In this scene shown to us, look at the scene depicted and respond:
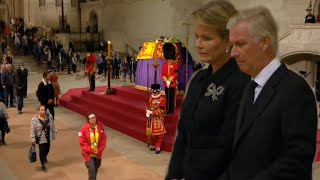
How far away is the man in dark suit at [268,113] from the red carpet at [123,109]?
780cm

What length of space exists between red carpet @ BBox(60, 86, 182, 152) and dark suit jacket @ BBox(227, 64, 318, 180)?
309 inches

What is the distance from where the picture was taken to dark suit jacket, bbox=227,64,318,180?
6.25ft

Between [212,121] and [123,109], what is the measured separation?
33.9ft

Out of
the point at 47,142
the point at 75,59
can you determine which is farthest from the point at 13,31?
the point at 47,142

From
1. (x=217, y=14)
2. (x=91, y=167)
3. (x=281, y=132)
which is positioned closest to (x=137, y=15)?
(x=91, y=167)

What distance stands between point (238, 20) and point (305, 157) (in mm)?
756

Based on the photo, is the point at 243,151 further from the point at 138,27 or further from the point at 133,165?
the point at 138,27

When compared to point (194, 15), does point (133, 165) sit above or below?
below

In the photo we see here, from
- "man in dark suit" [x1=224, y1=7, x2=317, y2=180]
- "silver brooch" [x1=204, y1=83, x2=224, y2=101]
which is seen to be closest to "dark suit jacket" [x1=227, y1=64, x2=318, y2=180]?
"man in dark suit" [x1=224, y1=7, x2=317, y2=180]

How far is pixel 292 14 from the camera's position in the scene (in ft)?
58.5

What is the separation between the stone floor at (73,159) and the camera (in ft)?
26.4

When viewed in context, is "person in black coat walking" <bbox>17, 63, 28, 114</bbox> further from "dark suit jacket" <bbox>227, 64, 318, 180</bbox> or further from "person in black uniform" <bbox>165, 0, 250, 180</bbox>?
"dark suit jacket" <bbox>227, 64, 318, 180</bbox>

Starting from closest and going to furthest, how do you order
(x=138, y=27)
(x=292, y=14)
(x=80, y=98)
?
(x=80, y=98), (x=292, y=14), (x=138, y=27)

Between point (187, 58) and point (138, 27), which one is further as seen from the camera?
point (138, 27)
